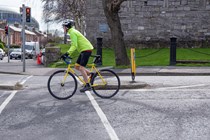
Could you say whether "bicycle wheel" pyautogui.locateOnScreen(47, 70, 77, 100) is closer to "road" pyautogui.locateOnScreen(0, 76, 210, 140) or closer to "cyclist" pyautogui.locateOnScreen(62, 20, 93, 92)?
"road" pyautogui.locateOnScreen(0, 76, 210, 140)

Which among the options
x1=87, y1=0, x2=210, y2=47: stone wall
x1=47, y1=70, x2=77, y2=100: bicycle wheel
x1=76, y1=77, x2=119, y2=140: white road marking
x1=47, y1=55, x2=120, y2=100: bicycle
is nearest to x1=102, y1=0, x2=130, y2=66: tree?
x1=47, y1=55, x2=120, y2=100: bicycle

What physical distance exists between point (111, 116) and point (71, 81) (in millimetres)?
2146

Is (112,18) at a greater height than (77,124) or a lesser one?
greater

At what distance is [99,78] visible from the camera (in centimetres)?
875

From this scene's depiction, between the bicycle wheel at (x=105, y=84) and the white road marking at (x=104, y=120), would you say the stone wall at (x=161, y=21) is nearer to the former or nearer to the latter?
the bicycle wheel at (x=105, y=84)

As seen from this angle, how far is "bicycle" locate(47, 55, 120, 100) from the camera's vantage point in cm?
854

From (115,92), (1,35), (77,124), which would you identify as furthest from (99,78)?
(1,35)

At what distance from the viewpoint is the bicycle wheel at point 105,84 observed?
8695mm

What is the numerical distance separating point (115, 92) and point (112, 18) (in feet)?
29.2

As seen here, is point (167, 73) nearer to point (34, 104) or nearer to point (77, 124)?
point (34, 104)

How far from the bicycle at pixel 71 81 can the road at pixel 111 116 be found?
0.68ft

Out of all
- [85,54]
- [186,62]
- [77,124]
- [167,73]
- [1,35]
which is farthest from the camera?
[1,35]

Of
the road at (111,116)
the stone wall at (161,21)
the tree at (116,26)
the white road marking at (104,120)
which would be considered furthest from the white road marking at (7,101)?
the stone wall at (161,21)

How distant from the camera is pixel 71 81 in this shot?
28.0 feet
